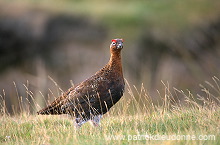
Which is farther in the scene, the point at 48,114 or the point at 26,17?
the point at 26,17

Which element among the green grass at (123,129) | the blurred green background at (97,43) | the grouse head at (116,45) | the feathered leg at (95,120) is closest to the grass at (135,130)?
the green grass at (123,129)

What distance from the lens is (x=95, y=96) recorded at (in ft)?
29.5

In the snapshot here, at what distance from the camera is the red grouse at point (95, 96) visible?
8.95 m

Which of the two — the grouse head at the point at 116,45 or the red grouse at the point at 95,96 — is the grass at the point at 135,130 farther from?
the grouse head at the point at 116,45

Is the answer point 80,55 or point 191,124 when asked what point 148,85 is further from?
point 191,124

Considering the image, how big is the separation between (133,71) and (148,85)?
118 centimetres

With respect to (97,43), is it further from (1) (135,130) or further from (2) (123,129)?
(1) (135,130)

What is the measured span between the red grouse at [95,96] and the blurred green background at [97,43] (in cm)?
1141

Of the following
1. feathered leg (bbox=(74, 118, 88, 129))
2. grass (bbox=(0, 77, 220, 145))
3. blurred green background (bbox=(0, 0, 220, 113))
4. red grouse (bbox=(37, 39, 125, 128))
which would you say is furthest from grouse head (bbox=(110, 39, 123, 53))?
blurred green background (bbox=(0, 0, 220, 113))

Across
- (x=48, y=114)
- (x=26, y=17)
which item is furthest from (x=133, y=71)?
(x=48, y=114)

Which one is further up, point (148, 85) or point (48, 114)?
point (48, 114)

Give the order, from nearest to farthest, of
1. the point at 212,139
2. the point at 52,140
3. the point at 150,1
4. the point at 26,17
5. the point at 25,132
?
the point at 212,139
the point at 52,140
the point at 25,132
the point at 26,17
the point at 150,1

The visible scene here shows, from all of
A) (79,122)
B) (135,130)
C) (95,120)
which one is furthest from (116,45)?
(135,130)

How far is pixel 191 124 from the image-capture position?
7.88 metres
